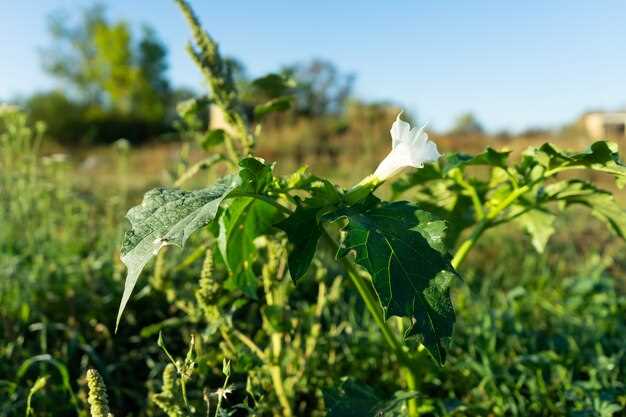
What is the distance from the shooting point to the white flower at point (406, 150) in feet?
3.78

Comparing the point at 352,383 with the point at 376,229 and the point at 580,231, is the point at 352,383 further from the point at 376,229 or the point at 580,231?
the point at 580,231

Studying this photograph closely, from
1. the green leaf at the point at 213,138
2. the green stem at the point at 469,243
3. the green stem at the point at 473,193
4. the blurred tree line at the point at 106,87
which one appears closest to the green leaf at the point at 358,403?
the green stem at the point at 469,243

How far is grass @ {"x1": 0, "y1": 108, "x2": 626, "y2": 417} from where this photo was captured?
1.84 m

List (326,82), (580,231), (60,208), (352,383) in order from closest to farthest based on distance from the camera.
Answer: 1. (352,383)
2. (60,208)
3. (580,231)
4. (326,82)

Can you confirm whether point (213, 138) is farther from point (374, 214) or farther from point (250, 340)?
point (374, 214)

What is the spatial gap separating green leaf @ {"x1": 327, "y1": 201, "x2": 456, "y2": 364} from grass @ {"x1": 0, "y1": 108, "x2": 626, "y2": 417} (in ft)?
1.48

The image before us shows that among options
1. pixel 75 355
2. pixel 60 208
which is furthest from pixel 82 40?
pixel 75 355

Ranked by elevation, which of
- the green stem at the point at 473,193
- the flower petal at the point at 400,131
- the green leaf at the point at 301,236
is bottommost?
the green stem at the point at 473,193

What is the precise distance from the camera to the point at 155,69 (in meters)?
33.1

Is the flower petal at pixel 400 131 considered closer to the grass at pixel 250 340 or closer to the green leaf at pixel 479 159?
the green leaf at pixel 479 159

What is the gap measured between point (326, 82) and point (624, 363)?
31388mm

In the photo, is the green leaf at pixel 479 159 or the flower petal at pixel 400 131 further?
the green leaf at pixel 479 159

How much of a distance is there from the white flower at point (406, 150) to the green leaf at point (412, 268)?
11 cm

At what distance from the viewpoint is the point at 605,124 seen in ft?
45.4
